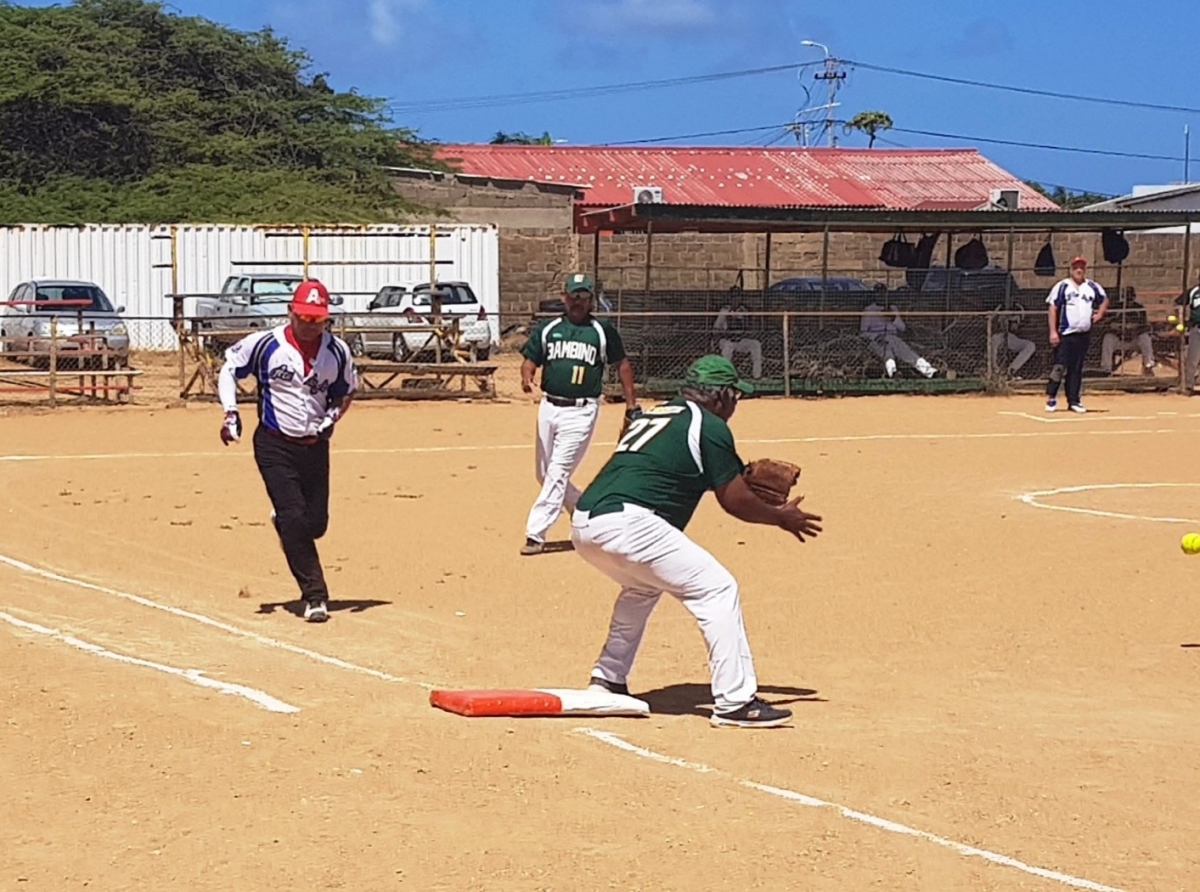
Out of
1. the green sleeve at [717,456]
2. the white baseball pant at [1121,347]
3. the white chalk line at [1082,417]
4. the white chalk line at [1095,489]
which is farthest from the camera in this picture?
the white baseball pant at [1121,347]

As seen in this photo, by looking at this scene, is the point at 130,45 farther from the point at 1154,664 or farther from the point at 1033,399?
the point at 1154,664

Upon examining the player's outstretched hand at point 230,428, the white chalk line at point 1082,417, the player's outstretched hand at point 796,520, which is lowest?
the white chalk line at point 1082,417

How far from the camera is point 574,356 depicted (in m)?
13.1

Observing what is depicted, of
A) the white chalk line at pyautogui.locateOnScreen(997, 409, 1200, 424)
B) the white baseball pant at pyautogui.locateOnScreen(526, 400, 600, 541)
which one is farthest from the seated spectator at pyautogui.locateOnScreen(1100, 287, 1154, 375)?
the white baseball pant at pyautogui.locateOnScreen(526, 400, 600, 541)

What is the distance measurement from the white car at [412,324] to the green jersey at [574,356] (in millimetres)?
13277

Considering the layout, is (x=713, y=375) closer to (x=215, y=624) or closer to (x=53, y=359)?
(x=215, y=624)

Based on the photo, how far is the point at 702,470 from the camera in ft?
26.2

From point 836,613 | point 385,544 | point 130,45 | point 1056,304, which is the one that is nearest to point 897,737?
point 836,613

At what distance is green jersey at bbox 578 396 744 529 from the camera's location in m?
7.95

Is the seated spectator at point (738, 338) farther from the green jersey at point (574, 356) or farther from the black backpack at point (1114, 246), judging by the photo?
the green jersey at point (574, 356)

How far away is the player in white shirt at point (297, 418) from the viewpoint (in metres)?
10.6

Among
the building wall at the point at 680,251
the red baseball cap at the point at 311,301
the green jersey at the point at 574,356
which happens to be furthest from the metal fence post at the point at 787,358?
the red baseball cap at the point at 311,301

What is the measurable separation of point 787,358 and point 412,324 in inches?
246

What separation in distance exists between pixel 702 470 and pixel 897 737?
4.66 ft
